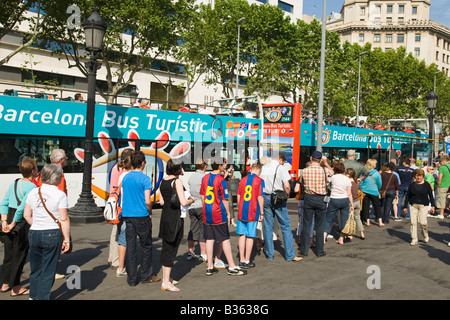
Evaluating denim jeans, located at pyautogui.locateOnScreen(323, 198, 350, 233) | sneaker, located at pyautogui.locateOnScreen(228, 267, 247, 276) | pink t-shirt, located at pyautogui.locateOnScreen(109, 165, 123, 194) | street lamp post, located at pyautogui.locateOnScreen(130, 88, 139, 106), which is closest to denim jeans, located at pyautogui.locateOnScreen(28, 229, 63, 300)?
pink t-shirt, located at pyautogui.locateOnScreen(109, 165, 123, 194)

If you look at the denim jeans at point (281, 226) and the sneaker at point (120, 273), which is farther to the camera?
the denim jeans at point (281, 226)

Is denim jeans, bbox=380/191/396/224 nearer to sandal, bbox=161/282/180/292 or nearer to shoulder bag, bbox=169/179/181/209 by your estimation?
shoulder bag, bbox=169/179/181/209

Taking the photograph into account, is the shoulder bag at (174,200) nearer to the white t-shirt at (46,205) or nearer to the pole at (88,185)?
the white t-shirt at (46,205)

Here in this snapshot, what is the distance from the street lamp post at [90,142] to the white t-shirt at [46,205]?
6230mm

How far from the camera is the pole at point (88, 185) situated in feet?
34.3

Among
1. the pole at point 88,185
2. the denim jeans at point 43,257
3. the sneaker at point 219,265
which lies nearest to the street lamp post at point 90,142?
the pole at point 88,185

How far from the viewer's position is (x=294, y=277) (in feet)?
20.4

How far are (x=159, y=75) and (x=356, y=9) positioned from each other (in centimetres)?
6310

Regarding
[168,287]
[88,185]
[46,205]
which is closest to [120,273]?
[168,287]

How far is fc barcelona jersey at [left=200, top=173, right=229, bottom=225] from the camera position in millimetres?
6086

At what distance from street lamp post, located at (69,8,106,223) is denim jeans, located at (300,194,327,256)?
18.9 feet

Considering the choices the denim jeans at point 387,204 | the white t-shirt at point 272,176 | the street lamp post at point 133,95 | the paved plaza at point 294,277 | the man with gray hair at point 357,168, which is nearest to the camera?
the paved plaza at point 294,277

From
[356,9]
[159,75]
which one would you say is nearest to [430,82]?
[159,75]
